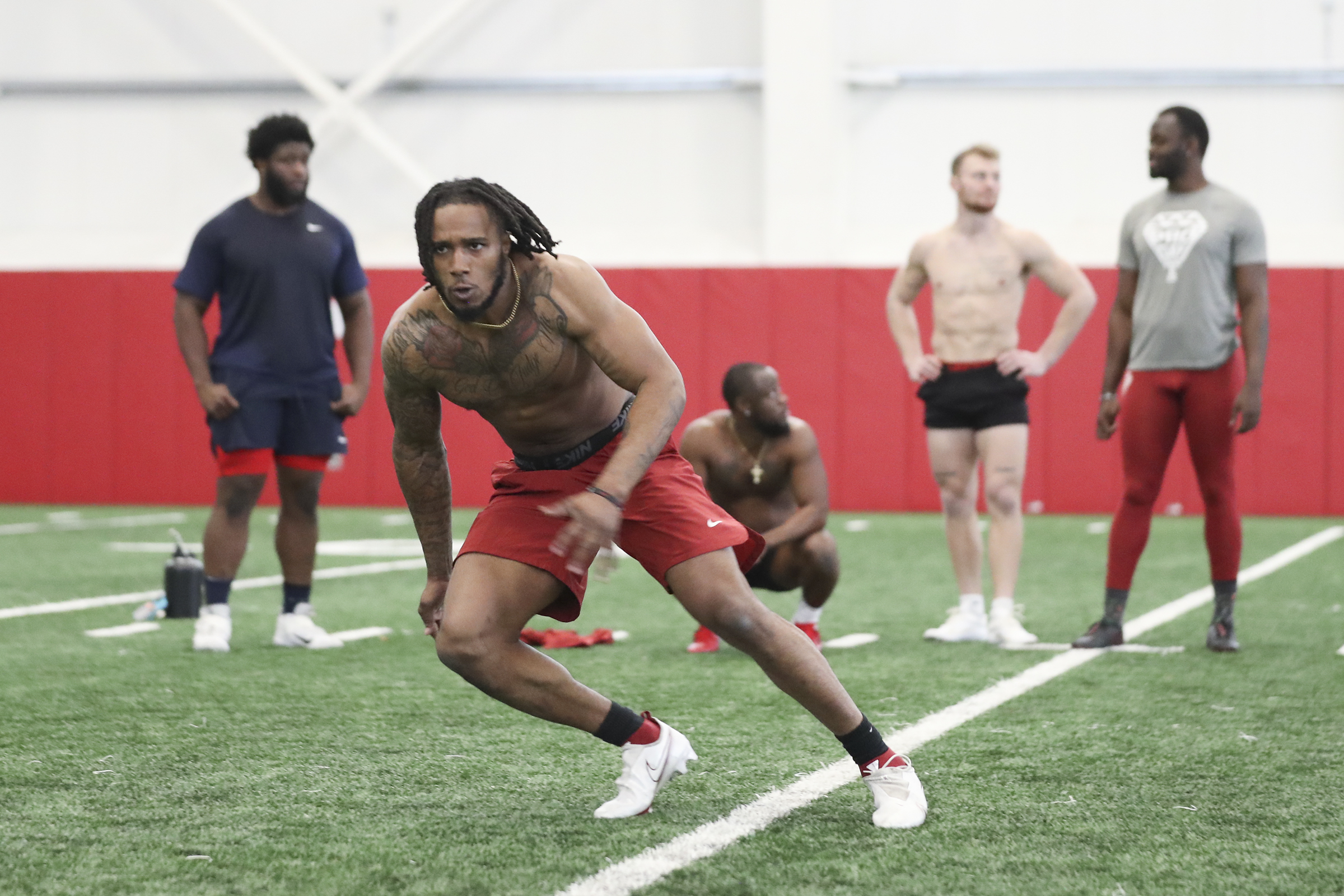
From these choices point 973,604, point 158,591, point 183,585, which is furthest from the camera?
point 158,591

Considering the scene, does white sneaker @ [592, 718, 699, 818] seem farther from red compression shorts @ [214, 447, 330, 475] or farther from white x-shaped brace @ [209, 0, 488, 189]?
white x-shaped brace @ [209, 0, 488, 189]

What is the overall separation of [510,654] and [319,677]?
2.18m

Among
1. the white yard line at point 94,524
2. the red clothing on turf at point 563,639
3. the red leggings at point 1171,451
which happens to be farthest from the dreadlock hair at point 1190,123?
the white yard line at point 94,524

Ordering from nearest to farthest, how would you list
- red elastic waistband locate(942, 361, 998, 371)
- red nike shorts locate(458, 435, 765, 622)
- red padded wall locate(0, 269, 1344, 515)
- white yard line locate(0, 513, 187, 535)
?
red nike shorts locate(458, 435, 765, 622)
red elastic waistband locate(942, 361, 998, 371)
white yard line locate(0, 513, 187, 535)
red padded wall locate(0, 269, 1344, 515)

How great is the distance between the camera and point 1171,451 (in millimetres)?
6094

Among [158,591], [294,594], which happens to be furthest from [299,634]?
[158,591]

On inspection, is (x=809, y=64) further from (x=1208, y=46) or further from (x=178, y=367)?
(x=178, y=367)

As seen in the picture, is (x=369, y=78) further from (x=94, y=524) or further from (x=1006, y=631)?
(x=1006, y=631)

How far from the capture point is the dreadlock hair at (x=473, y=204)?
333cm

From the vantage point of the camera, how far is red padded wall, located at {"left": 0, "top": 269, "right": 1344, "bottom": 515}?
1377 cm

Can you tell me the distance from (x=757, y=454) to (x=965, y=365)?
Result: 1022mm

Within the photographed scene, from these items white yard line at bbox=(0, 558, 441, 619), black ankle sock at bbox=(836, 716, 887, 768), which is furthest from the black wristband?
white yard line at bbox=(0, 558, 441, 619)

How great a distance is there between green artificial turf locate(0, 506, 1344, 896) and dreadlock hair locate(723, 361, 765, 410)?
0.96 meters

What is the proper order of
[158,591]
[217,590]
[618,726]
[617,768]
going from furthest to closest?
[158,591], [217,590], [617,768], [618,726]
